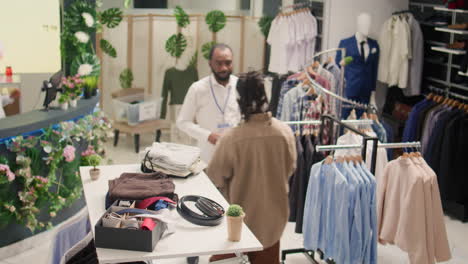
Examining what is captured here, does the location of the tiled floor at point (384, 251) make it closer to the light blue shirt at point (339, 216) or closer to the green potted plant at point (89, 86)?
the light blue shirt at point (339, 216)

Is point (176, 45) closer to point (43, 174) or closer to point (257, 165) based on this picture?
point (43, 174)

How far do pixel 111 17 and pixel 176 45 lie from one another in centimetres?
83

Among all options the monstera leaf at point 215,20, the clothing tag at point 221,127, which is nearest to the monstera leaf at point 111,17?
the monstera leaf at point 215,20

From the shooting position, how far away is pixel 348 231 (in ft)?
14.1

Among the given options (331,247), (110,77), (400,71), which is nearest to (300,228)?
(331,247)

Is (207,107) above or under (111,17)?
under

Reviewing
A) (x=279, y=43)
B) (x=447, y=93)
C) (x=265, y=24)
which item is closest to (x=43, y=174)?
(x=279, y=43)

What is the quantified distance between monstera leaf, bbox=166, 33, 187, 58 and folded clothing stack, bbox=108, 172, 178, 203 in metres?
4.19

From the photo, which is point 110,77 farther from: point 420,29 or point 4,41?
point 420,29

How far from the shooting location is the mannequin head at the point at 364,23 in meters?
7.11

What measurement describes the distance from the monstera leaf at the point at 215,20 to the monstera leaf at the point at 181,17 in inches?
9.5

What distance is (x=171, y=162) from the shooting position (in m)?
3.88

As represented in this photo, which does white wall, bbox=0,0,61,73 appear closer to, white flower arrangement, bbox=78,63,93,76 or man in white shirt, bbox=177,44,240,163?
white flower arrangement, bbox=78,63,93,76

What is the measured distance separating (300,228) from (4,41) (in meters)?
4.88
